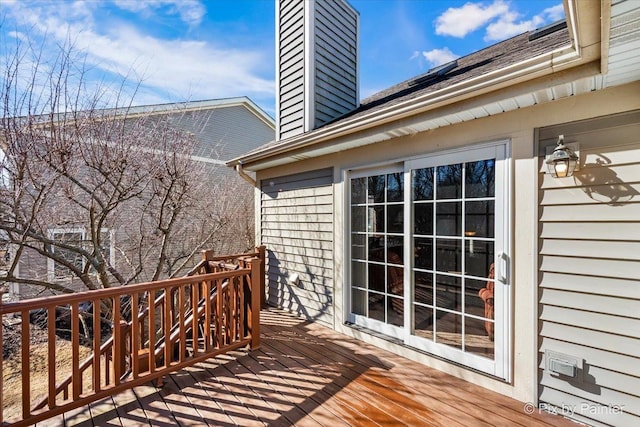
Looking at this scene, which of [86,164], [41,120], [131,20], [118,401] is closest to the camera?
[118,401]

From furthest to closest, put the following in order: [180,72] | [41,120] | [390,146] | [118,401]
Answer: [180,72], [41,120], [390,146], [118,401]

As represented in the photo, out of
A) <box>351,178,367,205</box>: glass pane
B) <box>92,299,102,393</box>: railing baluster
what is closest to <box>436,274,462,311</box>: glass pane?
<box>351,178,367,205</box>: glass pane

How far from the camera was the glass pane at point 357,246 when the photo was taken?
360 centimetres

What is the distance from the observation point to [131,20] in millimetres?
4676

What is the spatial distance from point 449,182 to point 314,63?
292 centimetres

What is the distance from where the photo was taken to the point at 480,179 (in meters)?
2.56

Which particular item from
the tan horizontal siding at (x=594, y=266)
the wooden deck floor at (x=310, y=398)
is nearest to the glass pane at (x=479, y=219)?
the tan horizontal siding at (x=594, y=266)

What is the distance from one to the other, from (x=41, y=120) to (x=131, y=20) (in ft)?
7.51

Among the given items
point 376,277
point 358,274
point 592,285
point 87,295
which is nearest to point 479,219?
point 592,285

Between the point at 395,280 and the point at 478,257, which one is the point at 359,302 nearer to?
the point at 395,280

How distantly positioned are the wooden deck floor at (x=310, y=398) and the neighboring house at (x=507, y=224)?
25cm

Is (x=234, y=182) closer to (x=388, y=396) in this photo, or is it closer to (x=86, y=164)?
(x=86, y=164)

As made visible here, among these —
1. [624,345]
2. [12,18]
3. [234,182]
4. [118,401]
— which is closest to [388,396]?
[624,345]

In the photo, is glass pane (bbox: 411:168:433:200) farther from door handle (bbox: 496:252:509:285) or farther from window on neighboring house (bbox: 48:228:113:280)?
window on neighboring house (bbox: 48:228:113:280)
